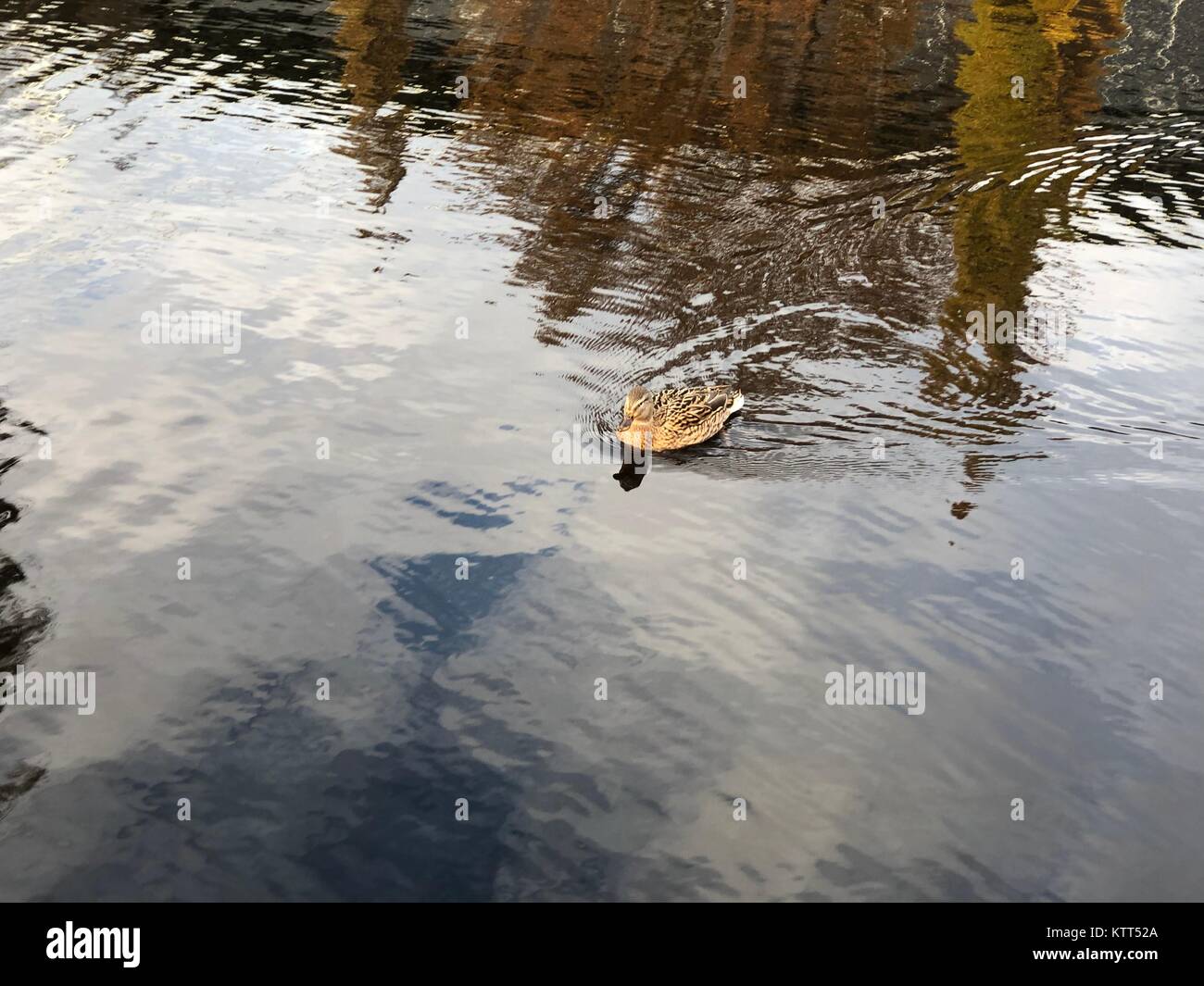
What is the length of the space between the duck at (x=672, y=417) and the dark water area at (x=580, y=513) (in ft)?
1.58

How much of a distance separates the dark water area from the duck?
483 millimetres

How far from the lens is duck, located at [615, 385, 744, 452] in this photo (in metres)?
15.3

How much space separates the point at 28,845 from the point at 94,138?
19701mm

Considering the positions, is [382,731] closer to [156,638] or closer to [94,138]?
[156,638]

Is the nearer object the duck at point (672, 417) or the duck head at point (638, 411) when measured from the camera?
the duck at point (672, 417)

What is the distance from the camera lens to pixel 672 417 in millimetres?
15281

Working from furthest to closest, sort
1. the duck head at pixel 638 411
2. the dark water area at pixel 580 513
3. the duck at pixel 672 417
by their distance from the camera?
1. the duck head at pixel 638 411
2. the duck at pixel 672 417
3. the dark water area at pixel 580 513

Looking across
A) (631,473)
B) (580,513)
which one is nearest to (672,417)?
(631,473)

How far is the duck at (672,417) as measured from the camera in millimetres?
15305

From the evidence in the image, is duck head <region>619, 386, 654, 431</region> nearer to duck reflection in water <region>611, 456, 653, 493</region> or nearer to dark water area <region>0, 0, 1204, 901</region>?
duck reflection in water <region>611, 456, 653, 493</region>

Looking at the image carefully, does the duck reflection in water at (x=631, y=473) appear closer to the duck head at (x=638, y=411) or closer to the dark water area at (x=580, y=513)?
the dark water area at (x=580, y=513)

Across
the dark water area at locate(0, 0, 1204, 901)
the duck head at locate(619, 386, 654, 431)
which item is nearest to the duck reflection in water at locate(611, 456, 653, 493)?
the dark water area at locate(0, 0, 1204, 901)

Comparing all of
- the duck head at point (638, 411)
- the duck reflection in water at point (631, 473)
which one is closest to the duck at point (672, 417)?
the duck head at point (638, 411)

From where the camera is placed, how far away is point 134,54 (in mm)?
32406
